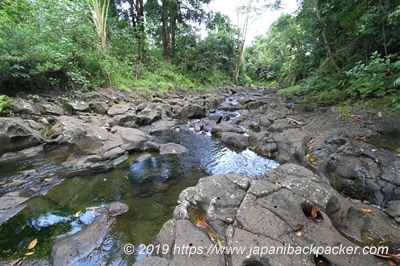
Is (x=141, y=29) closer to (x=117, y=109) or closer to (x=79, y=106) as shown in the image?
(x=117, y=109)

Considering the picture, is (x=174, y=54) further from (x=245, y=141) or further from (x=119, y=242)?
(x=119, y=242)

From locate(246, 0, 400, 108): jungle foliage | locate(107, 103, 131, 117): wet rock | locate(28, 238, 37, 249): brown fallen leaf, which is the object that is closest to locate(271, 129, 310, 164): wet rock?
locate(246, 0, 400, 108): jungle foliage

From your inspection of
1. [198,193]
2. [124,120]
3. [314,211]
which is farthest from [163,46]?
→ [314,211]

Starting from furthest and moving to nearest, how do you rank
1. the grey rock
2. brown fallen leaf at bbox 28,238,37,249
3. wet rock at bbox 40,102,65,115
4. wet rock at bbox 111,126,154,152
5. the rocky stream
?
1. wet rock at bbox 40,102,65,115
2. the grey rock
3. wet rock at bbox 111,126,154,152
4. brown fallen leaf at bbox 28,238,37,249
5. the rocky stream

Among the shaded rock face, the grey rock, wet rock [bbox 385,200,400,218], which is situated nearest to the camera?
the shaded rock face

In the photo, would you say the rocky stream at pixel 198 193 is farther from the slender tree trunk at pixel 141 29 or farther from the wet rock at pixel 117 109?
the slender tree trunk at pixel 141 29

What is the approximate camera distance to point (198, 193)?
2.75 m

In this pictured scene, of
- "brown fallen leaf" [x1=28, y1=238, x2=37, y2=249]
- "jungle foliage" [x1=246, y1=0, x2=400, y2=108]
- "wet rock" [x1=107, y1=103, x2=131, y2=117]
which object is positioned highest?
"jungle foliage" [x1=246, y1=0, x2=400, y2=108]

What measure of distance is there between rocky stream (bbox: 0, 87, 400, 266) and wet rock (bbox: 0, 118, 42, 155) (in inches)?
1.0

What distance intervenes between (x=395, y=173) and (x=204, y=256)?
10.3 ft

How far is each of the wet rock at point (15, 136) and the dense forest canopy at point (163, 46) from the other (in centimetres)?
205

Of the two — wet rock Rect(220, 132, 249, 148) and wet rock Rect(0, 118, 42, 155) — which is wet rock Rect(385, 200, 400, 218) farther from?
wet rock Rect(0, 118, 42, 155)

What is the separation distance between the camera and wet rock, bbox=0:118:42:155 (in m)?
4.98

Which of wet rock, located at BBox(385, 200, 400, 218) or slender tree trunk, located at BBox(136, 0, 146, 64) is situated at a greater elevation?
slender tree trunk, located at BBox(136, 0, 146, 64)
